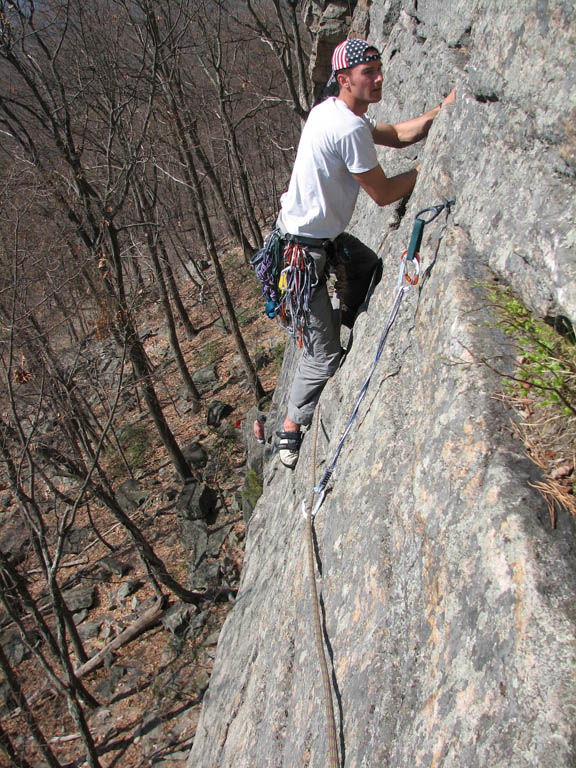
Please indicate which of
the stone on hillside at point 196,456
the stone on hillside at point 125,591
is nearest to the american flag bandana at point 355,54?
the stone on hillside at point 125,591

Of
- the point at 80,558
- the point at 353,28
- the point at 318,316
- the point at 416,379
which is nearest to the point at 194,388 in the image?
the point at 80,558

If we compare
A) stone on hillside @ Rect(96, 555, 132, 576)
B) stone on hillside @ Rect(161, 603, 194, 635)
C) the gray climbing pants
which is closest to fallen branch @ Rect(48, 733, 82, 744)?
stone on hillside @ Rect(161, 603, 194, 635)

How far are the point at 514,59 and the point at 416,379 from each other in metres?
1.42

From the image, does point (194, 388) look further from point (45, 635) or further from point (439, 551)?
point (439, 551)

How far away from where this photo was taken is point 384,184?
10.4 feet

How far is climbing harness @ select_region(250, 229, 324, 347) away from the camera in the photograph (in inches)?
140

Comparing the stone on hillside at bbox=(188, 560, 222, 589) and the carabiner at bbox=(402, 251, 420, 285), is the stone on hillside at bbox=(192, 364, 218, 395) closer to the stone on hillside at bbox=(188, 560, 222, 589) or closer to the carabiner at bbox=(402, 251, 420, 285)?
the stone on hillside at bbox=(188, 560, 222, 589)

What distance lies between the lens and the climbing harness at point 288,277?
11.7 ft

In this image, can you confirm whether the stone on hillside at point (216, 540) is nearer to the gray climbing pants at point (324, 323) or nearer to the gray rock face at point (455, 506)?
the gray climbing pants at point (324, 323)

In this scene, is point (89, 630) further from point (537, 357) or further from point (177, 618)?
point (537, 357)

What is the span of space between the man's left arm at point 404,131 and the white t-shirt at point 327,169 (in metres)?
0.10

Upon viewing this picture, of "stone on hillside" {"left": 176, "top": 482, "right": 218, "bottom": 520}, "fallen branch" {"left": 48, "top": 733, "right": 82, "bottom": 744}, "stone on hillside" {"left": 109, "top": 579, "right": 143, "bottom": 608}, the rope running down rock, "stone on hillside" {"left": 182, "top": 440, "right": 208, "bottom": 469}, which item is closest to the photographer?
the rope running down rock

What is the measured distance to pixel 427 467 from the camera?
6.93 feet

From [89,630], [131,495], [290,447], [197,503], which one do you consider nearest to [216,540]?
[197,503]
